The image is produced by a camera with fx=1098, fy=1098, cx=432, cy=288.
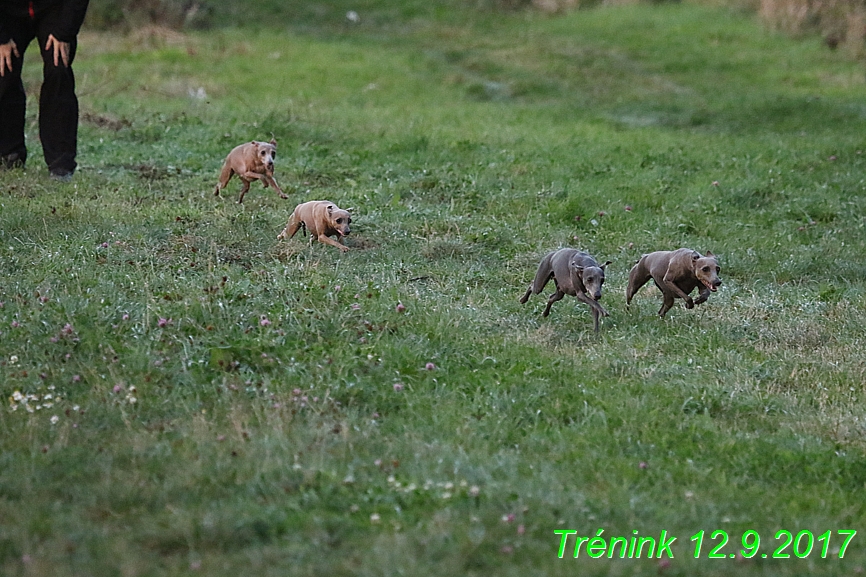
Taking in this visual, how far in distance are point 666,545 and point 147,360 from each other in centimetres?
282

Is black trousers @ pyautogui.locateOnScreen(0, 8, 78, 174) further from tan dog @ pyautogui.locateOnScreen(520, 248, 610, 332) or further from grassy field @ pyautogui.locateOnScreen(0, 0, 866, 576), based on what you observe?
tan dog @ pyautogui.locateOnScreen(520, 248, 610, 332)

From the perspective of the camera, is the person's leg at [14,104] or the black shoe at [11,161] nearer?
the person's leg at [14,104]

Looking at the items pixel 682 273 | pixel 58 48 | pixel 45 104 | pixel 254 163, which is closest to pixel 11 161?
pixel 45 104

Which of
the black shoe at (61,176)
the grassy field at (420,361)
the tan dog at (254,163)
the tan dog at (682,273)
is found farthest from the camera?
the black shoe at (61,176)

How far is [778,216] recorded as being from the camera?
1088 centimetres

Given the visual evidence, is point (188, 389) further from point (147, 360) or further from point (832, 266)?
point (832, 266)

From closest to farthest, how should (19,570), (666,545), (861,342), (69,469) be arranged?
(19,570), (666,545), (69,469), (861,342)

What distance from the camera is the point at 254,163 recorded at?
9625mm

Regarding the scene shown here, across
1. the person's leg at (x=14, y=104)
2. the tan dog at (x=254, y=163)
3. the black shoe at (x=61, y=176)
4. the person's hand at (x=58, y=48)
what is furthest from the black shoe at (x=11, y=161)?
the tan dog at (x=254, y=163)

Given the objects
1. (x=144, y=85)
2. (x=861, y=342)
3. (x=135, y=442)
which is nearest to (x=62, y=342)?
(x=135, y=442)

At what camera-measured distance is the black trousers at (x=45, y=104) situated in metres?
9.86

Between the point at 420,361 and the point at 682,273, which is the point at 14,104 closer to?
the point at 420,361

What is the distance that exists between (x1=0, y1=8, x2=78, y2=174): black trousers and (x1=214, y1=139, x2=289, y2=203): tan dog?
162cm

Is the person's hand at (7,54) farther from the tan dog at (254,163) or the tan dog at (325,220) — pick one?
the tan dog at (325,220)
